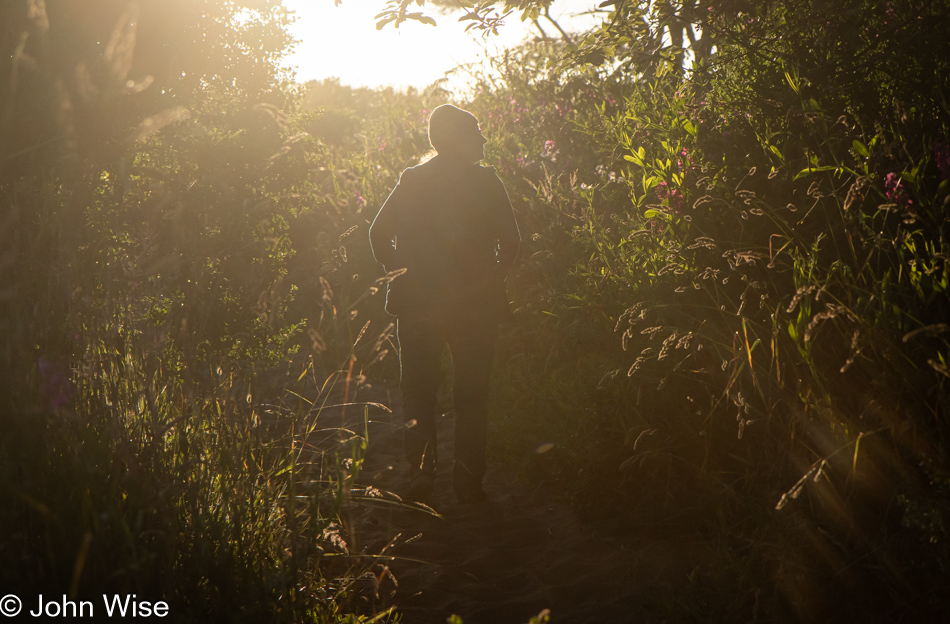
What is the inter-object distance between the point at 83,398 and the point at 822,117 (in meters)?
2.86

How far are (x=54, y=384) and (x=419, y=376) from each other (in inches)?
88.7

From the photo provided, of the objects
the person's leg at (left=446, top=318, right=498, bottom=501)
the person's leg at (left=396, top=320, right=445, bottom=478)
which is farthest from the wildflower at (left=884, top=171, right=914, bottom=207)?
the person's leg at (left=396, top=320, right=445, bottom=478)

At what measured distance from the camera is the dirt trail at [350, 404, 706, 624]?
2791 millimetres

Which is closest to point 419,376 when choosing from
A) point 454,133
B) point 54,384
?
point 454,133

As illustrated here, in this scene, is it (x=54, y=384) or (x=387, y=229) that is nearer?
(x=54, y=384)

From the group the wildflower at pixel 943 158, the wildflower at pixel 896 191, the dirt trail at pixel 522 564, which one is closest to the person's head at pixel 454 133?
the dirt trail at pixel 522 564

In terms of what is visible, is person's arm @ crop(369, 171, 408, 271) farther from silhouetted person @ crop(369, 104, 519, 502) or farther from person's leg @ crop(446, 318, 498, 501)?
person's leg @ crop(446, 318, 498, 501)

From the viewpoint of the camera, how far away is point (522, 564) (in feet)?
10.8

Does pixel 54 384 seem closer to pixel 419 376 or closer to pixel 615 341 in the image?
pixel 419 376

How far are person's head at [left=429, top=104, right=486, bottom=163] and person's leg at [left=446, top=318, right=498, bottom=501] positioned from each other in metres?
1.05

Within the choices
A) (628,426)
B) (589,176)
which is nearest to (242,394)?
(628,426)
